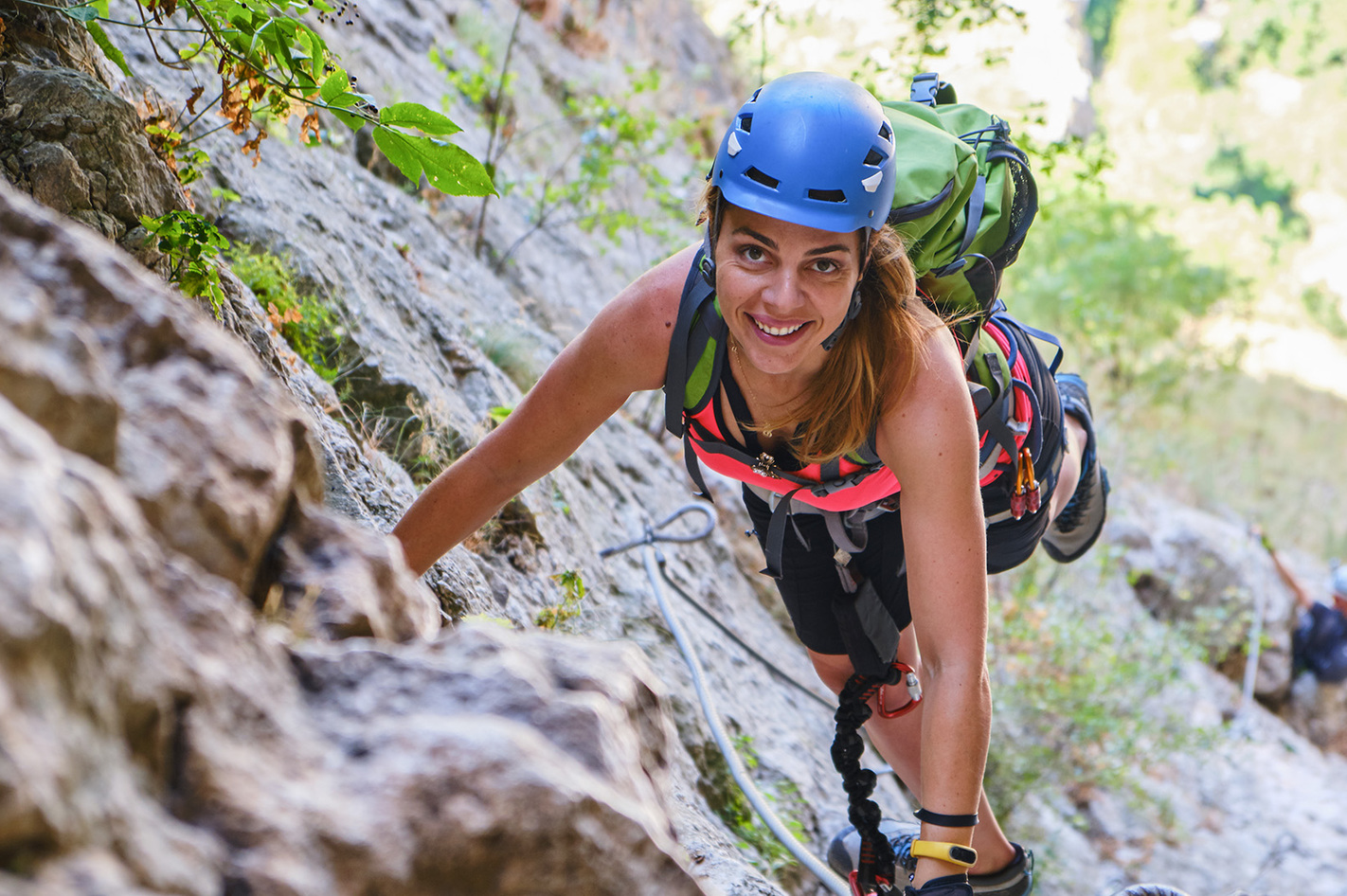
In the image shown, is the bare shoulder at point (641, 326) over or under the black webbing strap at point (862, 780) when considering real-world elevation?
over

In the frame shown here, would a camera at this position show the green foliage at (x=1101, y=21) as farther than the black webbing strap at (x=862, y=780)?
Yes

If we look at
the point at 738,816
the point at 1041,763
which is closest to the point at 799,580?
the point at 738,816

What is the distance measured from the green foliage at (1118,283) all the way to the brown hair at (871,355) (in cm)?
1253

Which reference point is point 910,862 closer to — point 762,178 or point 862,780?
point 862,780

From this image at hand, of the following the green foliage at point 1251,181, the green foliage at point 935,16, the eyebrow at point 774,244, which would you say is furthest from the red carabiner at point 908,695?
the green foliage at point 1251,181

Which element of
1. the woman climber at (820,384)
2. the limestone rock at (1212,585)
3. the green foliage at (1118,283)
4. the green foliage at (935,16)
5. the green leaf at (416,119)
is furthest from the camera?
the green foliage at (1118,283)

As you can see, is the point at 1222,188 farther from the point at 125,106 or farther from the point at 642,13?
the point at 125,106

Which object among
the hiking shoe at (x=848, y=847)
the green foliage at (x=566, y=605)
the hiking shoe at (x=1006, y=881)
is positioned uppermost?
the green foliage at (x=566, y=605)

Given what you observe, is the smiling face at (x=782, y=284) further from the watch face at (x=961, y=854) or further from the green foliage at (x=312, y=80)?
the watch face at (x=961, y=854)

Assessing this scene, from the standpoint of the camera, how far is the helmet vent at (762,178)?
2.19 meters

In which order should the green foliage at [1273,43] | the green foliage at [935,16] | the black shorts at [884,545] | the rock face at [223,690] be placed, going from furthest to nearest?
1. the green foliage at [1273,43]
2. the green foliage at [935,16]
3. the black shorts at [884,545]
4. the rock face at [223,690]

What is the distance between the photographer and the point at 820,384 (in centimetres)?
229

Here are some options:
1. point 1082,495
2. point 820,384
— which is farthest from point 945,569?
point 1082,495

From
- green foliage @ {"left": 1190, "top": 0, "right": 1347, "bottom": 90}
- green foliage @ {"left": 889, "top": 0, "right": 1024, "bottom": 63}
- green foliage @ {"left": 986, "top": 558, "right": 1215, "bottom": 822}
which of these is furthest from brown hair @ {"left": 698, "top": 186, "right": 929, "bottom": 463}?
green foliage @ {"left": 1190, "top": 0, "right": 1347, "bottom": 90}
